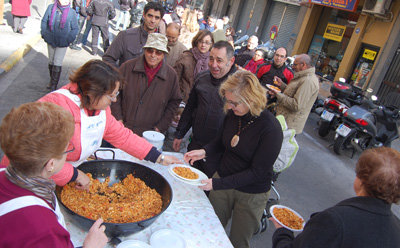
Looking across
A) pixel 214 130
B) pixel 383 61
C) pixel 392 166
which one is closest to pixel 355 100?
pixel 383 61

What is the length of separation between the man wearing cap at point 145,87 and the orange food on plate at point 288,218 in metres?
1.83

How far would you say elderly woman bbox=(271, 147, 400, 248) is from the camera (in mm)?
1507

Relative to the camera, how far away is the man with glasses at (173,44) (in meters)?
5.62

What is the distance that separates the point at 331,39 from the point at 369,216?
14.7 m

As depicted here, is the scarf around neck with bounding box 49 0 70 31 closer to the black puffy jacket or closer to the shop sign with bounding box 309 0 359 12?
the black puffy jacket

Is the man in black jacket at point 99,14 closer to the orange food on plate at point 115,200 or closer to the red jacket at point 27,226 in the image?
the orange food on plate at point 115,200

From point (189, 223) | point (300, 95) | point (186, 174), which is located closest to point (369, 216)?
point (189, 223)

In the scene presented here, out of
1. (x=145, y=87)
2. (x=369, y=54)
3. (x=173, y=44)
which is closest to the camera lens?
(x=145, y=87)

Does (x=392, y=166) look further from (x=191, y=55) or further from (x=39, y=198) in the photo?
(x=191, y=55)

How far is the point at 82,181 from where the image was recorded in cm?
207

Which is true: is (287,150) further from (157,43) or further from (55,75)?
(55,75)

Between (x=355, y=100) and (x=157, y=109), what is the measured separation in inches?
257

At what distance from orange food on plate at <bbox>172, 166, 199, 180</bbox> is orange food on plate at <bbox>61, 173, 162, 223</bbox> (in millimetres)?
266

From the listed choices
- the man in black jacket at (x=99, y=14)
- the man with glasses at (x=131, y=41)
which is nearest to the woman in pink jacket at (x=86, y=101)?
the man with glasses at (x=131, y=41)
